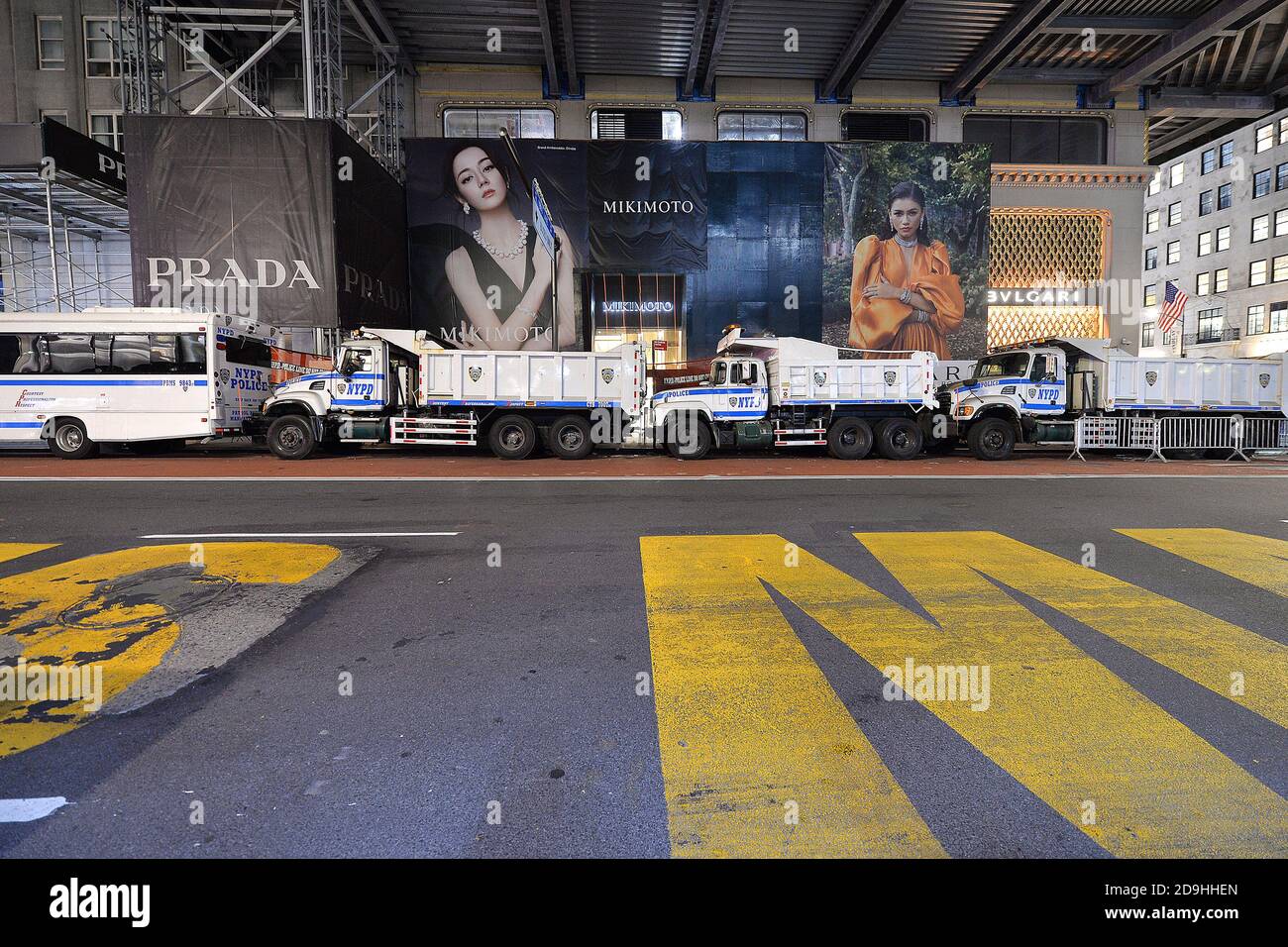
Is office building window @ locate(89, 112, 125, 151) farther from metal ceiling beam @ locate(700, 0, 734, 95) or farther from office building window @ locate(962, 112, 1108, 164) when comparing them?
office building window @ locate(962, 112, 1108, 164)

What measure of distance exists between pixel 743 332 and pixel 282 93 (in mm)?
19930

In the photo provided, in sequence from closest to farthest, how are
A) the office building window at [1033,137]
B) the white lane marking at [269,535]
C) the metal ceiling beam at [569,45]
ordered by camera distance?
the white lane marking at [269,535]
the metal ceiling beam at [569,45]
the office building window at [1033,137]

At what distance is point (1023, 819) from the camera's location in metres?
2.34

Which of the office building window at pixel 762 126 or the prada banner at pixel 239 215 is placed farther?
the office building window at pixel 762 126

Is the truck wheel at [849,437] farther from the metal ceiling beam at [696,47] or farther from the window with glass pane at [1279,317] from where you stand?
the window with glass pane at [1279,317]

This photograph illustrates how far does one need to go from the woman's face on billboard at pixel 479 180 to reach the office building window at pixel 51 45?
15.6 meters

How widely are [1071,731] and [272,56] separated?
3106 centimetres

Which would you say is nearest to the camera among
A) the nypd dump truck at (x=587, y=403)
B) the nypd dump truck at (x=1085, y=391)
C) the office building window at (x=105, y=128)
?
the nypd dump truck at (x=587, y=403)

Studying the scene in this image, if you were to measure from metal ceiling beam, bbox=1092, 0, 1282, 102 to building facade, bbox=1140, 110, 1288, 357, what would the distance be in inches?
661

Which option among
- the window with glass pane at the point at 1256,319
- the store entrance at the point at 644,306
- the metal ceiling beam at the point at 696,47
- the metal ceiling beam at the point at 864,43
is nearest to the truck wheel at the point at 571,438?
the store entrance at the point at 644,306

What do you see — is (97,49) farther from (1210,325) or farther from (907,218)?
(1210,325)

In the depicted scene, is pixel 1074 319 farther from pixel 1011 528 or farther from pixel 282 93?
pixel 282 93

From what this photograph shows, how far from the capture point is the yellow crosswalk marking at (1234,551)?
5448 millimetres
